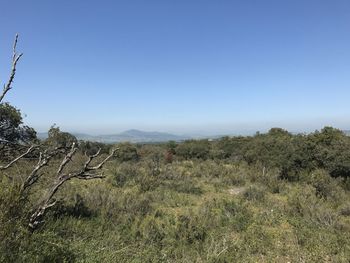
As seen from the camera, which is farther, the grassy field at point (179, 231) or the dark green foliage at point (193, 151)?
the dark green foliage at point (193, 151)

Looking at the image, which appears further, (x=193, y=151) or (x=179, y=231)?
(x=193, y=151)

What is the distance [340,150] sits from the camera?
20.0 meters

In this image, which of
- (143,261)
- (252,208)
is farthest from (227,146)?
(143,261)

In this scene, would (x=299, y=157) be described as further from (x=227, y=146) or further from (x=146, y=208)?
(x=227, y=146)

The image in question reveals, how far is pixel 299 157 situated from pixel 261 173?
254 centimetres

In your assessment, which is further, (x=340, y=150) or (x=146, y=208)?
(x=340, y=150)

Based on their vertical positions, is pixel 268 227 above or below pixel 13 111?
below

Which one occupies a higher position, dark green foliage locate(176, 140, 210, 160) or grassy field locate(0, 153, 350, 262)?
grassy field locate(0, 153, 350, 262)

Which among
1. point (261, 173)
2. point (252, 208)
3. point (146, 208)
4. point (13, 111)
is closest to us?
point (146, 208)

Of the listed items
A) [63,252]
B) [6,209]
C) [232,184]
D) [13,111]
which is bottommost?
[232,184]

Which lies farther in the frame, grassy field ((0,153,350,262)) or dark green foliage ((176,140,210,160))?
dark green foliage ((176,140,210,160))

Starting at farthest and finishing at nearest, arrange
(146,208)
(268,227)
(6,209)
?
(146,208), (268,227), (6,209)

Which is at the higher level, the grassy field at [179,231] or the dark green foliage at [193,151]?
the grassy field at [179,231]

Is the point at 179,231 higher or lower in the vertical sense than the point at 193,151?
higher
